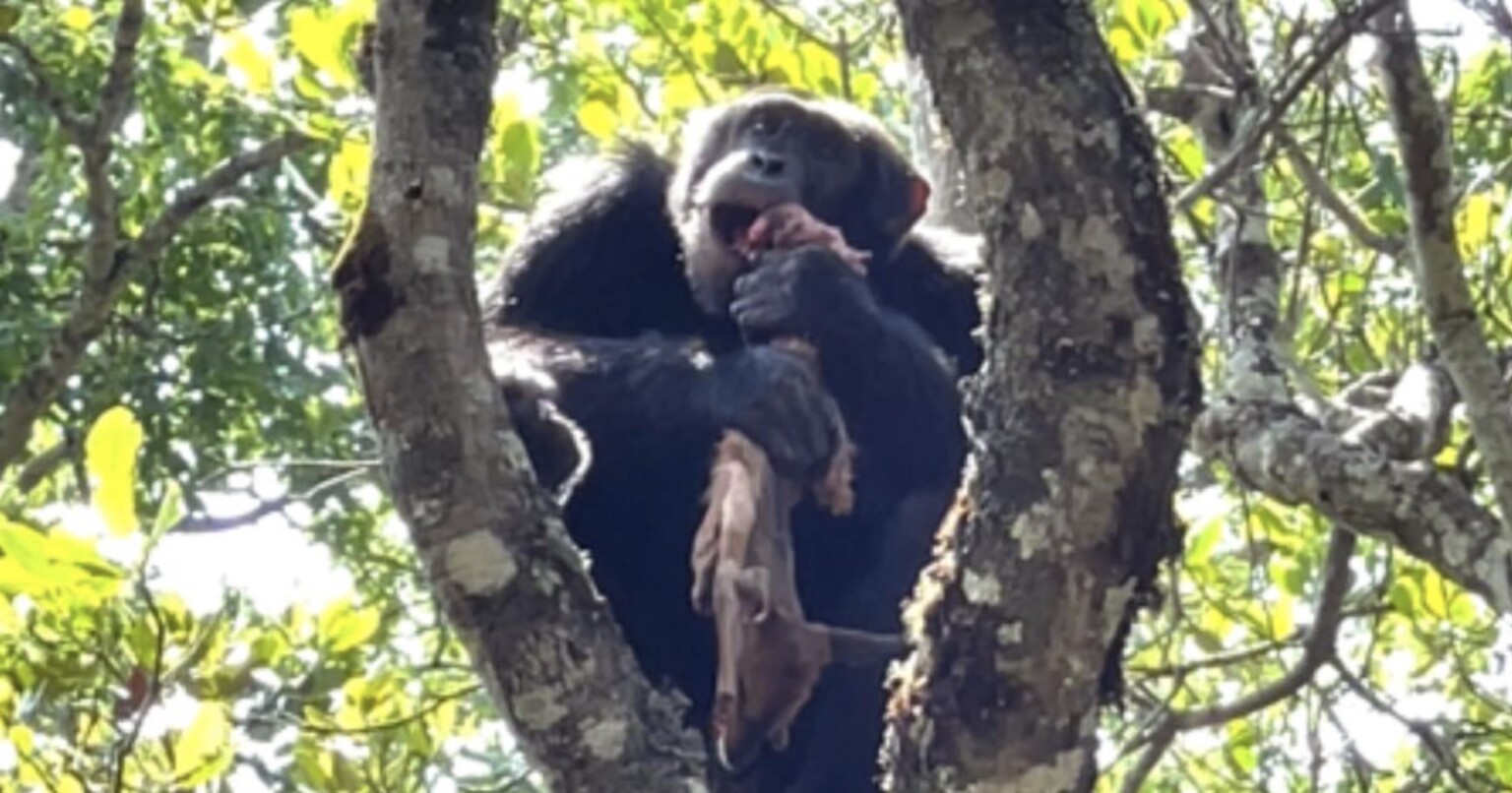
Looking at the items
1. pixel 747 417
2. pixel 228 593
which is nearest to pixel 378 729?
pixel 228 593

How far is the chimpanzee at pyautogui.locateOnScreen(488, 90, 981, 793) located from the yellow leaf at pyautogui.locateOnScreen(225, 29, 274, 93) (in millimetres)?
997

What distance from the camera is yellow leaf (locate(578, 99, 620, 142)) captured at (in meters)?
5.71

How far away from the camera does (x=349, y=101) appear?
5426 mm

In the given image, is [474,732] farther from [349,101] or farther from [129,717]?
[129,717]

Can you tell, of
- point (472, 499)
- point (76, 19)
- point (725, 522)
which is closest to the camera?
point (472, 499)

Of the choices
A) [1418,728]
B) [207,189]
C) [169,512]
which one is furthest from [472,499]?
[207,189]

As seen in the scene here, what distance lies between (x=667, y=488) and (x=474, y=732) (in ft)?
4.36

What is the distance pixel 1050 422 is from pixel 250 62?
3.32 meters

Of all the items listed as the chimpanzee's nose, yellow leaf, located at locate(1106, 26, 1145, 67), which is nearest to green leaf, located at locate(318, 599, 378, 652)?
the chimpanzee's nose

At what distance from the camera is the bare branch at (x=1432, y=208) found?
12.6ft

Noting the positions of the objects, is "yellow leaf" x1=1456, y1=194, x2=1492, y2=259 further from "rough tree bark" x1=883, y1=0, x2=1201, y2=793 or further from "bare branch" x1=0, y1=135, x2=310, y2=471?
"bare branch" x1=0, y1=135, x2=310, y2=471

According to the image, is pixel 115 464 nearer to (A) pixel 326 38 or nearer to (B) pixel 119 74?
(A) pixel 326 38

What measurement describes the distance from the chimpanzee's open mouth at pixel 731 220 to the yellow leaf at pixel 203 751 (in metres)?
1.69

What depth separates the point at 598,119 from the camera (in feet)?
18.7
